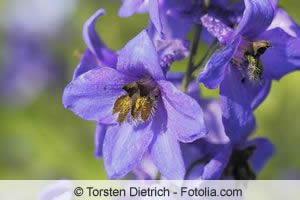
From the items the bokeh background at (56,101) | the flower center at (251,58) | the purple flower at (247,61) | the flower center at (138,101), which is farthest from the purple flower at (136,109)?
the bokeh background at (56,101)

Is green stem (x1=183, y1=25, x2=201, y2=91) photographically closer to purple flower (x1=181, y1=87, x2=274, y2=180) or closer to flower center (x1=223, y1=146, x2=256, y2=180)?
purple flower (x1=181, y1=87, x2=274, y2=180)

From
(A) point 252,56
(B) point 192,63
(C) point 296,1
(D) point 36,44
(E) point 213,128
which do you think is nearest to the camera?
(A) point 252,56

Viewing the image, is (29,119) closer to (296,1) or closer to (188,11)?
(296,1)

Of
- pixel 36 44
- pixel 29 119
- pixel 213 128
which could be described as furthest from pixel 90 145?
pixel 213 128

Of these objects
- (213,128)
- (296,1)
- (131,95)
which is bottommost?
(296,1)

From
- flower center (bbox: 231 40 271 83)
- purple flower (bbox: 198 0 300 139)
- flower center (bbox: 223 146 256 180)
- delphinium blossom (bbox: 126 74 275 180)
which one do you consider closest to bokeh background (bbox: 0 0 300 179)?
delphinium blossom (bbox: 126 74 275 180)

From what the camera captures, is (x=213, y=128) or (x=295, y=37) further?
(x=213, y=128)

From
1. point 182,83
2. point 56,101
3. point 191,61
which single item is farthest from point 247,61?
point 56,101
